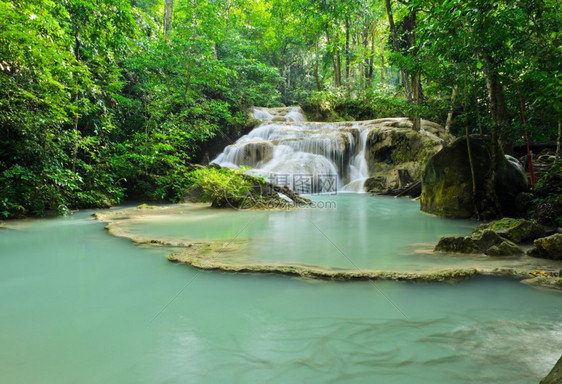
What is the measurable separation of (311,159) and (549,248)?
10300mm

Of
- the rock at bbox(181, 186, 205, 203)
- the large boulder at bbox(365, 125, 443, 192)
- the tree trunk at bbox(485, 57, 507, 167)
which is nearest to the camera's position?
the tree trunk at bbox(485, 57, 507, 167)

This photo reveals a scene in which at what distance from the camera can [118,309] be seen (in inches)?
80.0

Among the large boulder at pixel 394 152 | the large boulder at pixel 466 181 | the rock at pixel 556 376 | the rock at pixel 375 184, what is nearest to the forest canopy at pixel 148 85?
the large boulder at pixel 466 181

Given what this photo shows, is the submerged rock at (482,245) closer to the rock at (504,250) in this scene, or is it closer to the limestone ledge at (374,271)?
the rock at (504,250)

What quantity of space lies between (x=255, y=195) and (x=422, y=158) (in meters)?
6.73

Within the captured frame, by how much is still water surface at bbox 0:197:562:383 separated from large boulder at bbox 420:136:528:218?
388cm

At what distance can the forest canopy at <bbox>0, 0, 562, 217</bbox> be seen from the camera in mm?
4630

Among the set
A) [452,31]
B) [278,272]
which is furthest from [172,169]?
[452,31]

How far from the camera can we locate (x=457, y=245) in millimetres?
3385

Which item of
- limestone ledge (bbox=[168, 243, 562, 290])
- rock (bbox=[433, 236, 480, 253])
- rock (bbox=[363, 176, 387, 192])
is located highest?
rock (bbox=[363, 176, 387, 192])

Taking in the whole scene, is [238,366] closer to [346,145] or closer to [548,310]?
[548,310]

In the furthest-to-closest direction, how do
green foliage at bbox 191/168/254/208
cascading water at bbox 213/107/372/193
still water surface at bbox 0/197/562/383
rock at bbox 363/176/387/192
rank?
cascading water at bbox 213/107/372/193
rock at bbox 363/176/387/192
green foliage at bbox 191/168/254/208
still water surface at bbox 0/197/562/383

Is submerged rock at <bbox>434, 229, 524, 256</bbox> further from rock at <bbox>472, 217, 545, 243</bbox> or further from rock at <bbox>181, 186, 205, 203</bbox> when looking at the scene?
rock at <bbox>181, 186, 205, 203</bbox>

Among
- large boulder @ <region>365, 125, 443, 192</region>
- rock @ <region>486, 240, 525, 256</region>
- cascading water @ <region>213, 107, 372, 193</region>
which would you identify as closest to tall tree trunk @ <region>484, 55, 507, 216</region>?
rock @ <region>486, 240, 525, 256</region>
